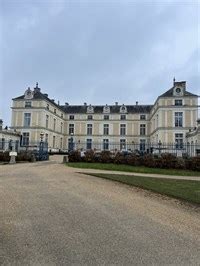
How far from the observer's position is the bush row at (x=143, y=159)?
15.3 m

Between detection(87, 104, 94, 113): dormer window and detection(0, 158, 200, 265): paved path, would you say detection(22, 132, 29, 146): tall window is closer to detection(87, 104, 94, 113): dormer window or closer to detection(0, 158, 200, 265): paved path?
detection(87, 104, 94, 113): dormer window

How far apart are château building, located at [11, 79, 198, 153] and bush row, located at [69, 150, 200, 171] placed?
16.9 meters

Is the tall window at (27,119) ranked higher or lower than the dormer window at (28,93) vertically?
lower

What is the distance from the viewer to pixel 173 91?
4278cm

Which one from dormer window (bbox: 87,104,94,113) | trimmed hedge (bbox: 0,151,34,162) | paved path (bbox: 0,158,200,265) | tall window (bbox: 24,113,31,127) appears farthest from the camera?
dormer window (bbox: 87,104,94,113)

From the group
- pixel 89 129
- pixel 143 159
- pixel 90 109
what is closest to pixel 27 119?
pixel 89 129

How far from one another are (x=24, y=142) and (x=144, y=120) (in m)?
23.2

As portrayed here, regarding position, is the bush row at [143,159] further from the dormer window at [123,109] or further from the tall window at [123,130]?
the dormer window at [123,109]

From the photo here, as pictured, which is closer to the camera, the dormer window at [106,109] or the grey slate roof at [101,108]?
the grey slate roof at [101,108]

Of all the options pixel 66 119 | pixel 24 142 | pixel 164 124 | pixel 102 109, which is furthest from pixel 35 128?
pixel 164 124

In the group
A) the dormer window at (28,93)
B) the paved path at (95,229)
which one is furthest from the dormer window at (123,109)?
the paved path at (95,229)

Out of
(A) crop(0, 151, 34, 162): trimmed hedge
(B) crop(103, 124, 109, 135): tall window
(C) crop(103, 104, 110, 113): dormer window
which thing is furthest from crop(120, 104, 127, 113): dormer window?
(A) crop(0, 151, 34, 162): trimmed hedge

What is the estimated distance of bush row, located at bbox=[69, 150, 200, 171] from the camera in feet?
50.2

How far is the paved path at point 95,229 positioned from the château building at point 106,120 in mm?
28626
